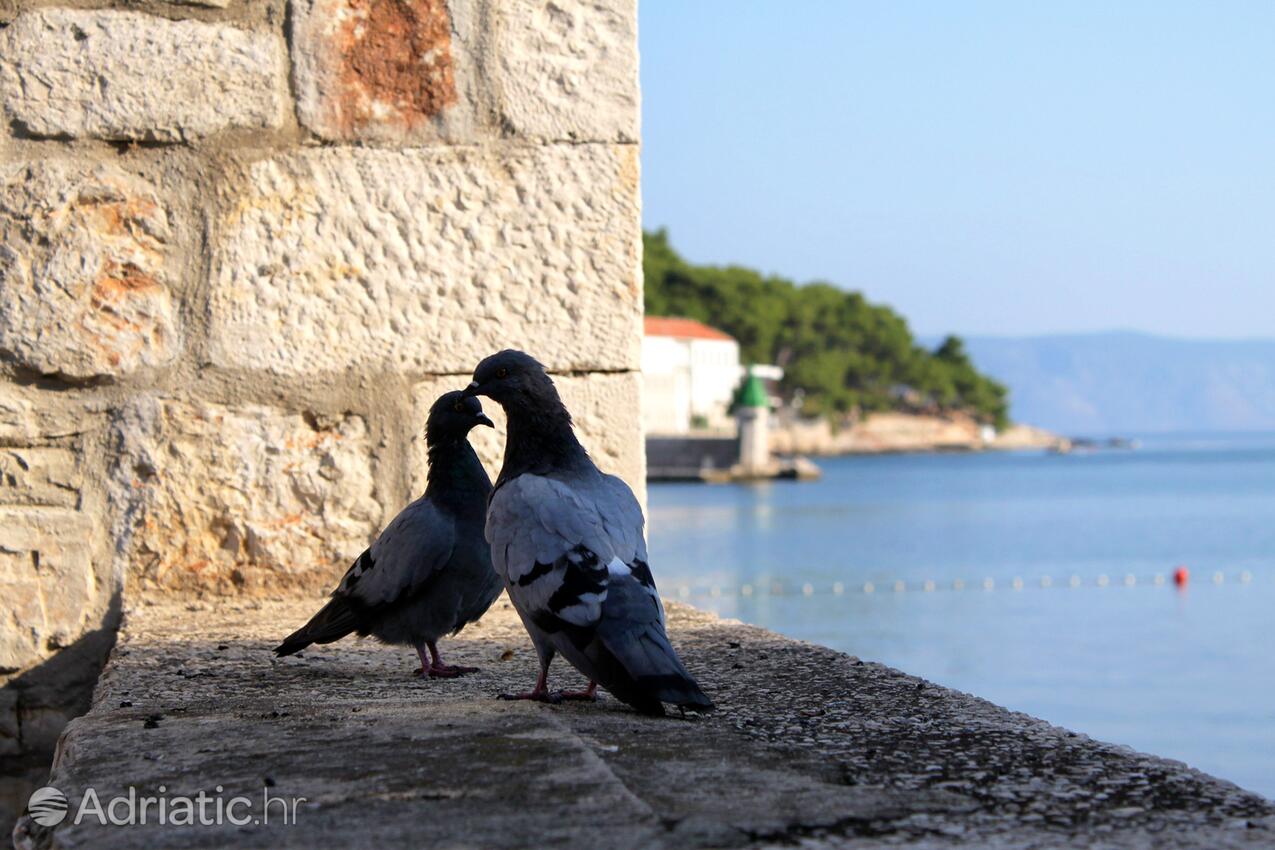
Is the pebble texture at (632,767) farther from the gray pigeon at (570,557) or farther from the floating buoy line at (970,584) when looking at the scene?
the floating buoy line at (970,584)

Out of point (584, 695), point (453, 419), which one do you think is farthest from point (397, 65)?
point (584, 695)

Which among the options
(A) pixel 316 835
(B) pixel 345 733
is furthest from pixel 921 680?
(A) pixel 316 835

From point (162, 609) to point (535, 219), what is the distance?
1.28 meters

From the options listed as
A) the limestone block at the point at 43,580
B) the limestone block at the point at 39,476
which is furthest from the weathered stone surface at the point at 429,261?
the limestone block at the point at 43,580

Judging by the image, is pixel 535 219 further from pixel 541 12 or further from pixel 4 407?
pixel 4 407

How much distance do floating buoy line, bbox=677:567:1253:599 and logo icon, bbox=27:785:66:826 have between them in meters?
25.0

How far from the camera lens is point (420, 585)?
9.21 ft

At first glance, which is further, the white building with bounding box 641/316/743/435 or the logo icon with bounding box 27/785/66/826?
the white building with bounding box 641/316/743/435

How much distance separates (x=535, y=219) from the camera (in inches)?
139

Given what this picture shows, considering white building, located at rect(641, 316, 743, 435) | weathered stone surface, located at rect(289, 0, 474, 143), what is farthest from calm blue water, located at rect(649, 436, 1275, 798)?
white building, located at rect(641, 316, 743, 435)

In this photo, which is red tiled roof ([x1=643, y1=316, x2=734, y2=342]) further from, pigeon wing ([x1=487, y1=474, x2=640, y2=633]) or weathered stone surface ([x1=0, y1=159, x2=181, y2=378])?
pigeon wing ([x1=487, y1=474, x2=640, y2=633])

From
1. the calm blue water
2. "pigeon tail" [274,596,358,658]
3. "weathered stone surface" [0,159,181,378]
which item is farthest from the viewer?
the calm blue water

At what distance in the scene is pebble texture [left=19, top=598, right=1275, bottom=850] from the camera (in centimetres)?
157

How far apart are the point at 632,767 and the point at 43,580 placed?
1.97m
